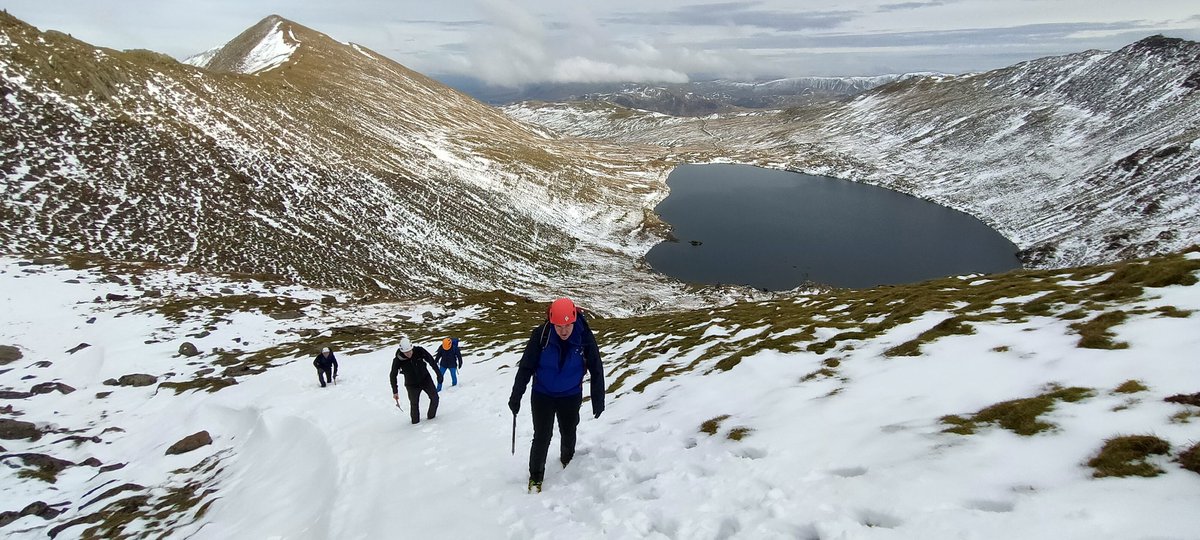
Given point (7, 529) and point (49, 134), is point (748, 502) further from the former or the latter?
point (49, 134)

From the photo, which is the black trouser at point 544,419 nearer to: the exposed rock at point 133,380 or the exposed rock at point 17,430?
the exposed rock at point 17,430

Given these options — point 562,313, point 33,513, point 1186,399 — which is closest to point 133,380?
point 33,513

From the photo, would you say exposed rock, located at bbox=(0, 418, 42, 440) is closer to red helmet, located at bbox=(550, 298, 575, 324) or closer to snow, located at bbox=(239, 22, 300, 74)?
red helmet, located at bbox=(550, 298, 575, 324)

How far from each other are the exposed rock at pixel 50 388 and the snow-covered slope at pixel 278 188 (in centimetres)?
2445

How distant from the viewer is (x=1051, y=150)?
112312 millimetres

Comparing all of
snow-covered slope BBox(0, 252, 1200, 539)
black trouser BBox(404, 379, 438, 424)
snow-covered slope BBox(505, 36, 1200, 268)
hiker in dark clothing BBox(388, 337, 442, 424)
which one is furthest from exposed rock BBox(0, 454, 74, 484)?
snow-covered slope BBox(505, 36, 1200, 268)

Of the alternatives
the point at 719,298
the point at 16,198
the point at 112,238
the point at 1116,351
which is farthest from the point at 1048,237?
the point at 16,198

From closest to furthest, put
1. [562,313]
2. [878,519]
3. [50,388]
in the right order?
[878,519], [562,313], [50,388]

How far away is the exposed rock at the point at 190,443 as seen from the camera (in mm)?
15031

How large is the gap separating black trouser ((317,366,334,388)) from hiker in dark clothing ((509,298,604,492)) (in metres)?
14.8

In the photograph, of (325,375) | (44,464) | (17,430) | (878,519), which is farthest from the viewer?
(325,375)

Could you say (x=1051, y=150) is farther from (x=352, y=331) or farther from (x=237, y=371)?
(x=237, y=371)

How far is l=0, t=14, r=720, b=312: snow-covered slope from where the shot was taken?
4288cm

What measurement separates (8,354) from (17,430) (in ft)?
31.0
